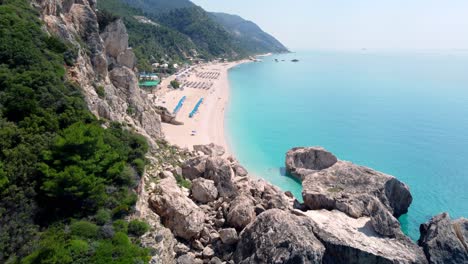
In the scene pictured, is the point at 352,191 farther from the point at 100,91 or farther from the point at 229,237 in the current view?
the point at 100,91

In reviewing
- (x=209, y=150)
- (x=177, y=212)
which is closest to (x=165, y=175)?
(x=177, y=212)

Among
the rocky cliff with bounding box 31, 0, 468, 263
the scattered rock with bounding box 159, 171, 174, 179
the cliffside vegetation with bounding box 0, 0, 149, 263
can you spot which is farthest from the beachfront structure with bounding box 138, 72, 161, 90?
the cliffside vegetation with bounding box 0, 0, 149, 263

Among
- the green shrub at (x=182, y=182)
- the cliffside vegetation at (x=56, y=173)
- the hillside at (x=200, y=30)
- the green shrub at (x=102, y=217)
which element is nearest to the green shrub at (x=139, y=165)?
the cliffside vegetation at (x=56, y=173)

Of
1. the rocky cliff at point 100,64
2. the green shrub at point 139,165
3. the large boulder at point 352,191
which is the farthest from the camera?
the large boulder at point 352,191

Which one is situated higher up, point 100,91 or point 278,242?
point 100,91

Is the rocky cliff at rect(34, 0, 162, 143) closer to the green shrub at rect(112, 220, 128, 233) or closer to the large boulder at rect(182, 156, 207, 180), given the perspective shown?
the large boulder at rect(182, 156, 207, 180)

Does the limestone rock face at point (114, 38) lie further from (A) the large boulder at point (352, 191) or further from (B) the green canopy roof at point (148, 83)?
(B) the green canopy roof at point (148, 83)
